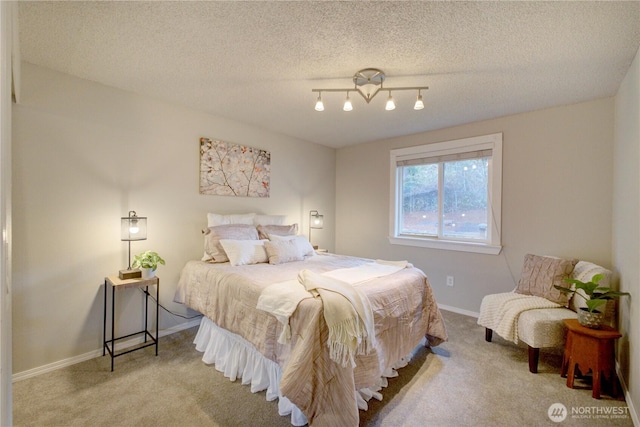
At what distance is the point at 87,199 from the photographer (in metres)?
2.48

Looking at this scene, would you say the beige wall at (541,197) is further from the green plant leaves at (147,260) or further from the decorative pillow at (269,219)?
the green plant leaves at (147,260)

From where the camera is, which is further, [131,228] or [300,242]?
[300,242]

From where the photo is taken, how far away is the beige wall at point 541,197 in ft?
9.05

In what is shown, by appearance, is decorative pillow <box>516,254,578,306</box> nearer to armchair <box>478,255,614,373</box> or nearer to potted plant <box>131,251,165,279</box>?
armchair <box>478,255,614,373</box>

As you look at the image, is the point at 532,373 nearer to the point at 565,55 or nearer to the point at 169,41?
the point at 565,55

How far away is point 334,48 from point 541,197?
2.71m

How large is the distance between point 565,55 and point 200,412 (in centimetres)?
344

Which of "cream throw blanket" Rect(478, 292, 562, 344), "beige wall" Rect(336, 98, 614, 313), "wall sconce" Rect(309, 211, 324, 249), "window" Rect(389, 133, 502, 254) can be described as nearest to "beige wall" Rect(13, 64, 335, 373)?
"wall sconce" Rect(309, 211, 324, 249)

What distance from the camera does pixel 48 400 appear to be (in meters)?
1.93

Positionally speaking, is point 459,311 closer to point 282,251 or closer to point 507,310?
point 507,310

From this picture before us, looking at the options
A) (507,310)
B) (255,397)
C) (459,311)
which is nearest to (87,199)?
(255,397)

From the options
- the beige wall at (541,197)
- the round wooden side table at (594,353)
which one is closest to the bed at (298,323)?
the round wooden side table at (594,353)

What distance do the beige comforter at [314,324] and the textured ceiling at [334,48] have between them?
1648mm

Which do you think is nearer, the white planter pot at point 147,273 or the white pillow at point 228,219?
the white planter pot at point 147,273
